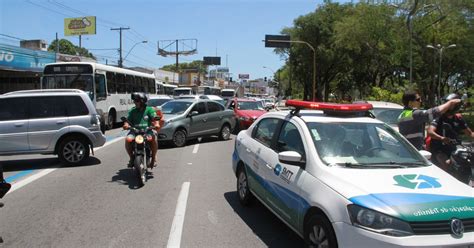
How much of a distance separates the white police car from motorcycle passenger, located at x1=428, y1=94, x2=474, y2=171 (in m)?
1.24

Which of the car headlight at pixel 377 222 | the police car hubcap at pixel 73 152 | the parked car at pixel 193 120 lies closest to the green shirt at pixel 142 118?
the police car hubcap at pixel 73 152

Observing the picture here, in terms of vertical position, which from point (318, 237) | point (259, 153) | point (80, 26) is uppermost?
point (80, 26)

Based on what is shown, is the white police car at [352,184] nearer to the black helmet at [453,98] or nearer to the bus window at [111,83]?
the black helmet at [453,98]

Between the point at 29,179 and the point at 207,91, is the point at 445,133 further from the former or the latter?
the point at 207,91

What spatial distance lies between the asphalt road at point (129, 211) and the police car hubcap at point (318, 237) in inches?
36.6

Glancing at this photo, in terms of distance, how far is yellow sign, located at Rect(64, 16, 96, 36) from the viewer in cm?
6368

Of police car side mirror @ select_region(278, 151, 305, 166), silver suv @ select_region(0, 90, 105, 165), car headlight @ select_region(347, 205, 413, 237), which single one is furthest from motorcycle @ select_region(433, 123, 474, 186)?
silver suv @ select_region(0, 90, 105, 165)

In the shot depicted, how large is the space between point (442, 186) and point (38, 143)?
9.26 m

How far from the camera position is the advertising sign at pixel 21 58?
103ft

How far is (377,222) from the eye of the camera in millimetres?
3912

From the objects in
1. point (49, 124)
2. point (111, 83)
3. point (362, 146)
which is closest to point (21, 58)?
point (111, 83)

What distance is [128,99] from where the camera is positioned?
25.5 metres

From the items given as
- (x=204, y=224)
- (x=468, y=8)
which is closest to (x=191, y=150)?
(x=204, y=224)

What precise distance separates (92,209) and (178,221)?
150cm
